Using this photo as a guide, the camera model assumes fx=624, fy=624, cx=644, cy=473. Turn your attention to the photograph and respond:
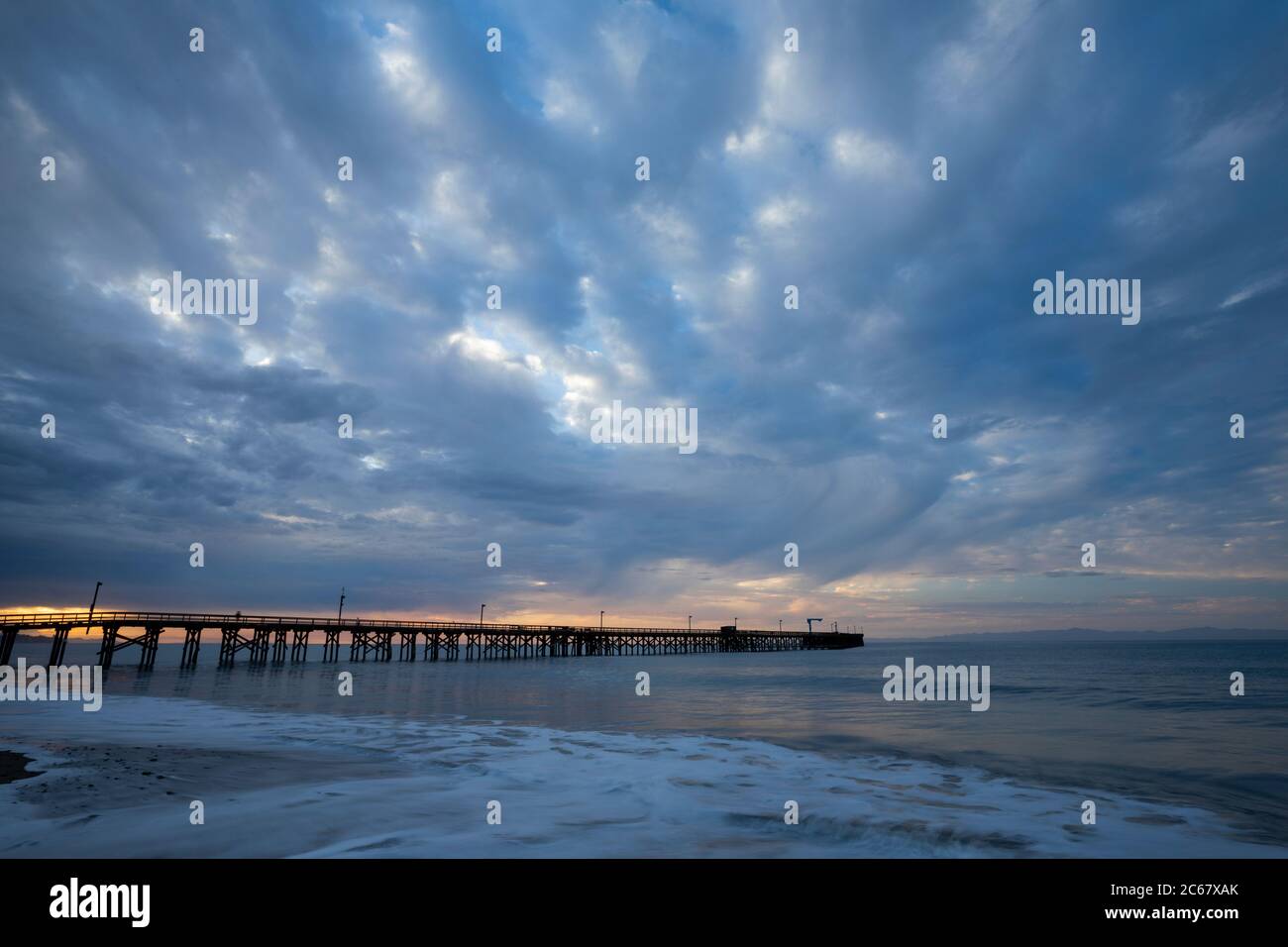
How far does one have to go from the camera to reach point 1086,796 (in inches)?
445

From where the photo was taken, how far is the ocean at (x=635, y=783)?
8.05 metres

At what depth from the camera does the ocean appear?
805cm

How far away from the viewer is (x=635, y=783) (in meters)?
11.9

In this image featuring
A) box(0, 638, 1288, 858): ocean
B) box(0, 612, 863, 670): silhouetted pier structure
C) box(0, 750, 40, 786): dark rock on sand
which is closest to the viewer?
box(0, 638, 1288, 858): ocean

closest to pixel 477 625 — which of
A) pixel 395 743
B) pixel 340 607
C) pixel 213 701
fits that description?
pixel 340 607
